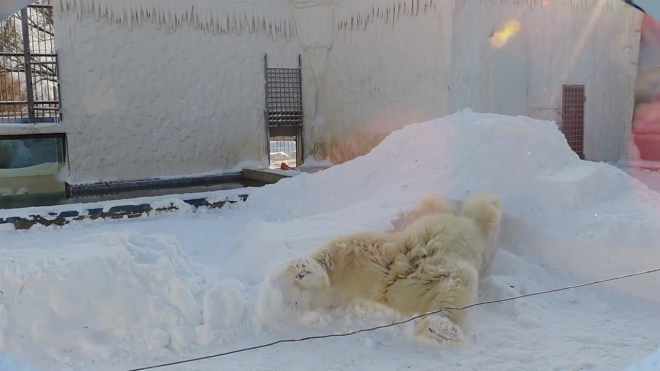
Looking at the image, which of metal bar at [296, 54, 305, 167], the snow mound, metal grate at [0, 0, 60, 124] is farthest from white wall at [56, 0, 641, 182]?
the snow mound

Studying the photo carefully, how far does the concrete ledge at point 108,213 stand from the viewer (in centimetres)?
527

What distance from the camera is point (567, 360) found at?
281 centimetres

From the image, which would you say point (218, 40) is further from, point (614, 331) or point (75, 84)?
point (614, 331)

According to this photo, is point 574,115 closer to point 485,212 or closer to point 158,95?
point 485,212

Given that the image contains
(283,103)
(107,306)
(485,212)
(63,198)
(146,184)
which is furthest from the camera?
(283,103)

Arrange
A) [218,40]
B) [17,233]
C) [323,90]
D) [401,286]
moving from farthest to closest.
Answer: [323,90], [218,40], [17,233], [401,286]

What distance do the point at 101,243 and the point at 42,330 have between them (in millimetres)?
846

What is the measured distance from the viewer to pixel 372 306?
339 cm

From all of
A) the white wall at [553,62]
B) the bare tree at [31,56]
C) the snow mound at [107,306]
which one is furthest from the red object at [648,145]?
the bare tree at [31,56]

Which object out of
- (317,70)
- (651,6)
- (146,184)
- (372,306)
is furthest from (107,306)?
(317,70)

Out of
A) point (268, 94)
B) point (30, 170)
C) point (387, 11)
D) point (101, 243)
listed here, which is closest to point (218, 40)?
point (268, 94)

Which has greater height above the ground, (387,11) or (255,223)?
(387,11)

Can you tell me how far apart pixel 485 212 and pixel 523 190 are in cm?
69

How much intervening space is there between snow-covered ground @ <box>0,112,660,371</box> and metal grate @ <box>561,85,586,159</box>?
5.12 m
